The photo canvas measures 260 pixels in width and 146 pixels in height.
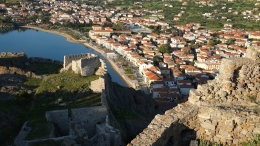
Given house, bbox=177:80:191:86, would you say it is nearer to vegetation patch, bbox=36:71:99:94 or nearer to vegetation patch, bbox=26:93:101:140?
vegetation patch, bbox=36:71:99:94

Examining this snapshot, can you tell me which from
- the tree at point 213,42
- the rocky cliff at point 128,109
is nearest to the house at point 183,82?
the rocky cliff at point 128,109

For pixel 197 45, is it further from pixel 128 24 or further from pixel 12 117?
pixel 12 117

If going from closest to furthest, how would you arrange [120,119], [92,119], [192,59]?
[92,119], [120,119], [192,59]

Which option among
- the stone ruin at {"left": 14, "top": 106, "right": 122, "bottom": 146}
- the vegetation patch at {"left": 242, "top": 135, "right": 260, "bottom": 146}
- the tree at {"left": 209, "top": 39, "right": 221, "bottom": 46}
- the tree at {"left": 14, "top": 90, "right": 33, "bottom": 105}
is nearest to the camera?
the vegetation patch at {"left": 242, "top": 135, "right": 260, "bottom": 146}

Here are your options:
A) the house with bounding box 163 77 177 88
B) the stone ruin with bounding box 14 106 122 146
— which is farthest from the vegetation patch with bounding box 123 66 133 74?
the stone ruin with bounding box 14 106 122 146

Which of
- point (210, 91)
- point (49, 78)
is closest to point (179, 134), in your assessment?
point (210, 91)

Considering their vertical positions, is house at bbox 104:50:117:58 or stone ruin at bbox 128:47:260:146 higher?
stone ruin at bbox 128:47:260:146

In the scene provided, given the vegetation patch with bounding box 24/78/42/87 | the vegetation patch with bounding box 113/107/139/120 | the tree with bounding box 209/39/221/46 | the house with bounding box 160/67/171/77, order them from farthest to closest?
the tree with bounding box 209/39/221/46, the house with bounding box 160/67/171/77, the vegetation patch with bounding box 24/78/42/87, the vegetation patch with bounding box 113/107/139/120
